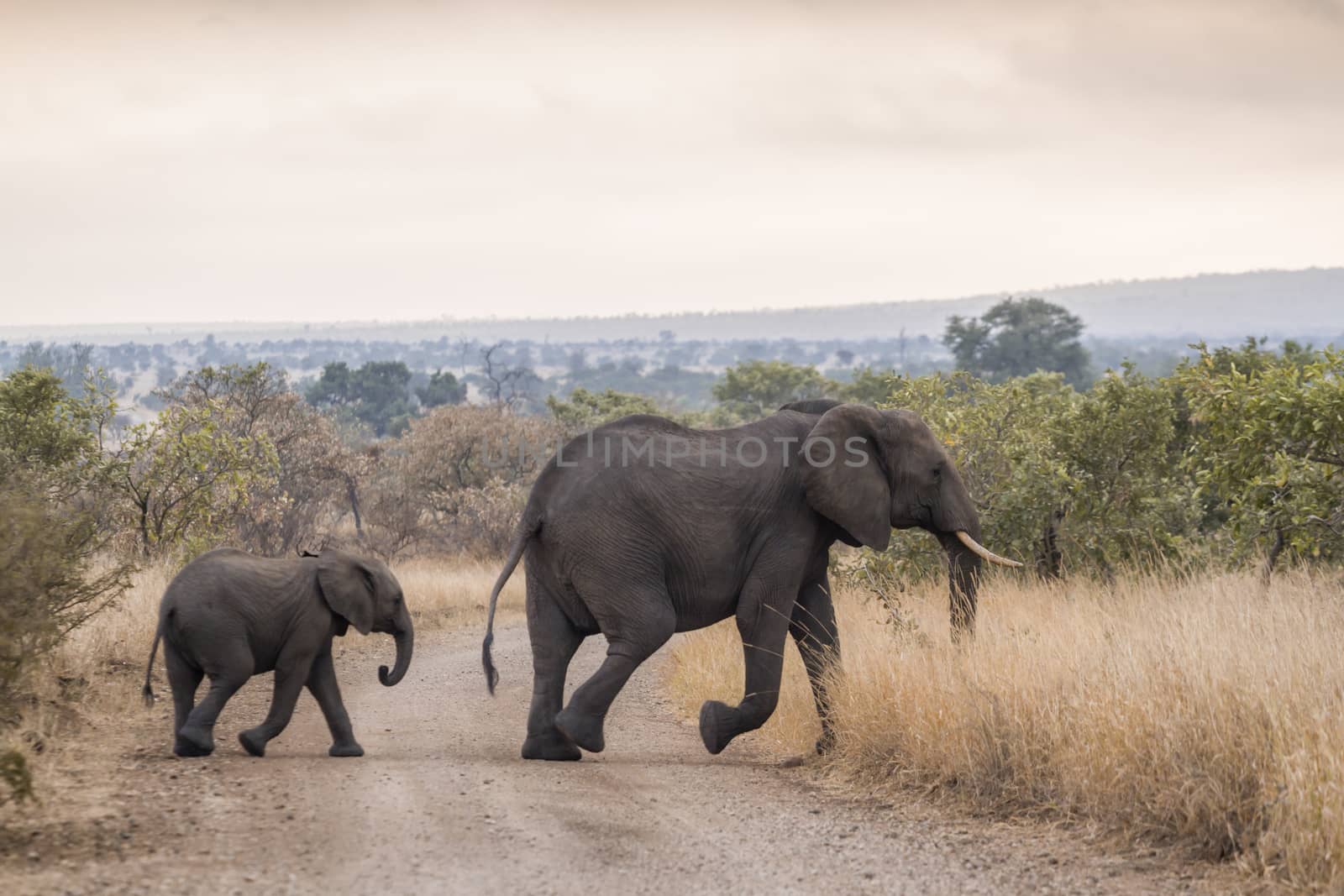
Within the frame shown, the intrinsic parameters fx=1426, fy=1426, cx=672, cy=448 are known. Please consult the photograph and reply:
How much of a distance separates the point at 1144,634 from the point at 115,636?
8.65m

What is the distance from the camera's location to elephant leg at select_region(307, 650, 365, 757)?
30.0 feet

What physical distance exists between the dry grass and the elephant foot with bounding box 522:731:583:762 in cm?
156

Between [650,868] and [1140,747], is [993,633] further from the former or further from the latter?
[650,868]

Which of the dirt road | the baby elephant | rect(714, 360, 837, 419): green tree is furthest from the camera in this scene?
rect(714, 360, 837, 419): green tree

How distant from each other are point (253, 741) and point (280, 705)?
0.29 metres

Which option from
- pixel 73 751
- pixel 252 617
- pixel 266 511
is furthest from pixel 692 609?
pixel 266 511

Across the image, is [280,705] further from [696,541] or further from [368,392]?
[368,392]

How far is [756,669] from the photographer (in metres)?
9.30

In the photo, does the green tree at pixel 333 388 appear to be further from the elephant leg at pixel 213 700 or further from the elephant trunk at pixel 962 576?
the elephant leg at pixel 213 700

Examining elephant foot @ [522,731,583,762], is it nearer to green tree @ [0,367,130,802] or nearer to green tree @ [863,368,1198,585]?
green tree @ [0,367,130,802]

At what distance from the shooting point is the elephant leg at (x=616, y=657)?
9.08 metres

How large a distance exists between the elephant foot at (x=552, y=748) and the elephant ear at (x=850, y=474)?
2.26 metres

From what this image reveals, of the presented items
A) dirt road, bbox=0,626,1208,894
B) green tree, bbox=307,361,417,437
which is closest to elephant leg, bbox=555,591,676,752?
dirt road, bbox=0,626,1208,894

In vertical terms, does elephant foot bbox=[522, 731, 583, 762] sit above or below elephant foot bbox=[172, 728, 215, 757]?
below
